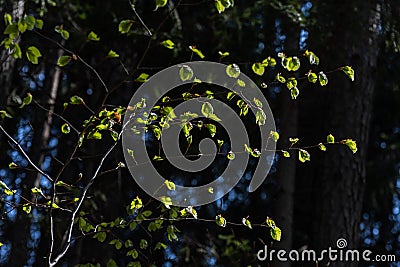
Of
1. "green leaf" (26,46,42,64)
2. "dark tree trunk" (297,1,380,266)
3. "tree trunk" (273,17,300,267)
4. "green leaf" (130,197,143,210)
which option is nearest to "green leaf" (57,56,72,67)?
"green leaf" (26,46,42,64)

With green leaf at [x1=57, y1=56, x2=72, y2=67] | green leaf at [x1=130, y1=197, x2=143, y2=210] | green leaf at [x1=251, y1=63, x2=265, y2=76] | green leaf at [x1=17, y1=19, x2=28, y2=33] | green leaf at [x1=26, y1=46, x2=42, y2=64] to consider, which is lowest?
green leaf at [x1=130, y1=197, x2=143, y2=210]

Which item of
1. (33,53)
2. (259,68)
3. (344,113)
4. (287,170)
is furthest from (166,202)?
(287,170)

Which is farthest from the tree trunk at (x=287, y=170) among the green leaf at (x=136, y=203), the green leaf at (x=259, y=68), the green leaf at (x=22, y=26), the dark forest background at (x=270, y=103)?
the green leaf at (x=22, y=26)

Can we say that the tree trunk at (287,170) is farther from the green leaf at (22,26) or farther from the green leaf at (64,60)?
the green leaf at (22,26)

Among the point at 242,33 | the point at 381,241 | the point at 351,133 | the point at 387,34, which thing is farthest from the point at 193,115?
the point at 381,241

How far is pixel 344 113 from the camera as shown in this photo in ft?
16.3

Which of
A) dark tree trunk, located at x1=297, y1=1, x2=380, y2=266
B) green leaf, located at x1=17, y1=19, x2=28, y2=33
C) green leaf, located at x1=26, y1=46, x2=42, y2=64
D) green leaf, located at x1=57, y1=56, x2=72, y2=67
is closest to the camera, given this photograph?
green leaf, located at x1=17, y1=19, x2=28, y2=33

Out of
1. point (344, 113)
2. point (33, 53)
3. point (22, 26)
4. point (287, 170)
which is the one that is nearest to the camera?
point (22, 26)

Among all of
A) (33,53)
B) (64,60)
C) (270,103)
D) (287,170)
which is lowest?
(33,53)

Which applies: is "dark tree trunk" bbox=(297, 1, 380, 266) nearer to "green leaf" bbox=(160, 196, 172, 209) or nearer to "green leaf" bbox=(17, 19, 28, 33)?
"green leaf" bbox=(160, 196, 172, 209)

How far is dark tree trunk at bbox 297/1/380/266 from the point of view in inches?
187

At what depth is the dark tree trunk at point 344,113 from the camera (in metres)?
4.74

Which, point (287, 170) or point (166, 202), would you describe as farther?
point (287, 170)

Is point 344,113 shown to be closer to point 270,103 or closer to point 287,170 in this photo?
point 287,170
